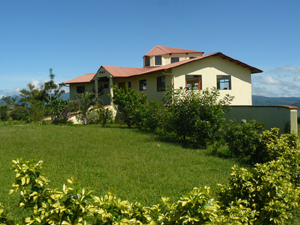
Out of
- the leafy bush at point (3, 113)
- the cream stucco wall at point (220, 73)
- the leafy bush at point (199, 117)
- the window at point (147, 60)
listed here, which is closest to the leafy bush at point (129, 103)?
the cream stucco wall at point (220, 73)

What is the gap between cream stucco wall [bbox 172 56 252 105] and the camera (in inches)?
811

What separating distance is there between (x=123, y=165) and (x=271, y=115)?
25.4 feet

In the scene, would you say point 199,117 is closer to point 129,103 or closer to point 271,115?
point 271,115

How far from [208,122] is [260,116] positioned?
13.0 feet

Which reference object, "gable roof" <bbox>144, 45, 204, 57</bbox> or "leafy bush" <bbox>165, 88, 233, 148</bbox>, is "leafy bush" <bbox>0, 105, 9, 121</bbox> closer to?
"gable roof" <bbox>144, 45, 204, 57</bbox>

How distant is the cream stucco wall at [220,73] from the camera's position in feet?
67.6

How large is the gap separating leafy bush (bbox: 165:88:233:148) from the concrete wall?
2.19 m

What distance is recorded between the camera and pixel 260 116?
13.0 metres

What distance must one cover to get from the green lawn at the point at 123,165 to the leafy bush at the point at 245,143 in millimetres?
583

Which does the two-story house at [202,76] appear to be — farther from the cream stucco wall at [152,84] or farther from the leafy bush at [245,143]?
the leafy bush at [245,143]

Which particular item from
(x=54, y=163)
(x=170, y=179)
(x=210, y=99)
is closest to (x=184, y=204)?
(x=170, y=179)

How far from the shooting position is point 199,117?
35.8ft

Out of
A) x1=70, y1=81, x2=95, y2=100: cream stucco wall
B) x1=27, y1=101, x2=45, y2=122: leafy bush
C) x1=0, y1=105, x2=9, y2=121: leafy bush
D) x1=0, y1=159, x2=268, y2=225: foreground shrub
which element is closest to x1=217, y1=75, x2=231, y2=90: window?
x1=70, y1=81, x2=95, y2=100: cream stucco wall

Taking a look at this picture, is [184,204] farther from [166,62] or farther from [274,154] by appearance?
[166,62]
